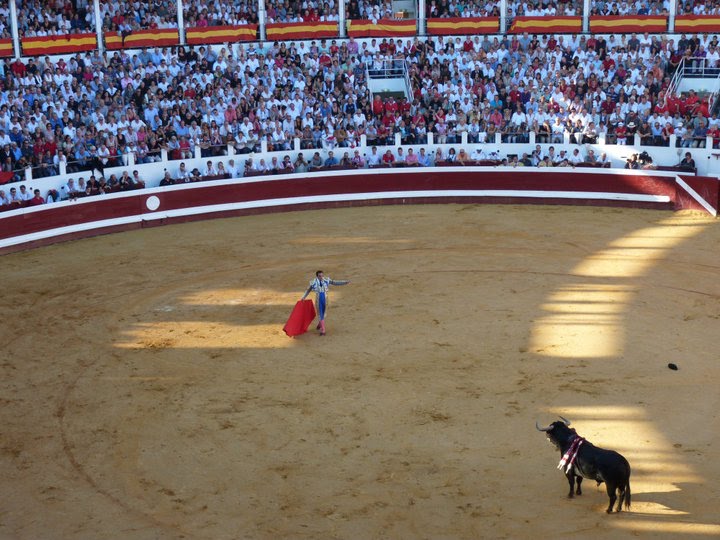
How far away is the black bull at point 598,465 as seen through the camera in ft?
31.3

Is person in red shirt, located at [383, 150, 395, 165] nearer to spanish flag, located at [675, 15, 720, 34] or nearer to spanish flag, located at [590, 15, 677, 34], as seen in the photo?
spanish flag, located at [590, 15, 677, 34]

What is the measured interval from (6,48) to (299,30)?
25.8ft

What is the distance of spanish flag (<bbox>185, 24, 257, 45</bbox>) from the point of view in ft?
92.7

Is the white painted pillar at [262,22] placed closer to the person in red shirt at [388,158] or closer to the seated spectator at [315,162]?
the seated spectator at [315,162]

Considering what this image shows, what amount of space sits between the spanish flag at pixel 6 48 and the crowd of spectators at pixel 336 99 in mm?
1104

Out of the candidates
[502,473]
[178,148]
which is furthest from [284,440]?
[178,148]

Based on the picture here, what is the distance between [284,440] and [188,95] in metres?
15.8

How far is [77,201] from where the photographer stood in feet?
72.3

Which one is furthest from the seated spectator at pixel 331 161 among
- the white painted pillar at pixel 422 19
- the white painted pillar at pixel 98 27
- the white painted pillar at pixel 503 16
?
the white painted pillar at pixel 503 16

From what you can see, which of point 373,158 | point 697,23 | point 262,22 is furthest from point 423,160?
point 697,23

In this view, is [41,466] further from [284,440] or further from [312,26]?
[312,26]

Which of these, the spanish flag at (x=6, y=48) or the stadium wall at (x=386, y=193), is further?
the spanish flag at (x=6, y=48)

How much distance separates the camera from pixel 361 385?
13.4m

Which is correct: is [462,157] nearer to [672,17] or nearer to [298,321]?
[672,17]
